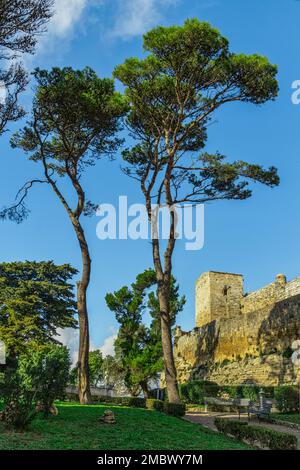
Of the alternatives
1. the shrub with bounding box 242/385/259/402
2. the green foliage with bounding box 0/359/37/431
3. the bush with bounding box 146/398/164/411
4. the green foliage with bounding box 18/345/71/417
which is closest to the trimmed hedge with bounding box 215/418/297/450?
the green foliage with bounding box 18/345/71/417

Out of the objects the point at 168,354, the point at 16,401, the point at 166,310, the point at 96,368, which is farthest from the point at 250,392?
the point at 96,368

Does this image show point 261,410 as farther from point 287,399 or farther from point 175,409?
point 287,399

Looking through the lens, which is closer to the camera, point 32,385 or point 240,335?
point 32,385

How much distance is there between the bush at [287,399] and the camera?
44.0 feet

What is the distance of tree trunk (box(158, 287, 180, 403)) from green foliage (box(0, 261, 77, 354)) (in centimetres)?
1035

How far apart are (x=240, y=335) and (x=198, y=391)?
3150 millimetres

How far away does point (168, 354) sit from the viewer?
13.4 m

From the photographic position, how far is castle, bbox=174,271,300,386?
16.8 m

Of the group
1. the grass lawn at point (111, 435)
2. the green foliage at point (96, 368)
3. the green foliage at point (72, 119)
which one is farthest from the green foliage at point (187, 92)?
the green foliage at point (96, 368)

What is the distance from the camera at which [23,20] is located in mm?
11352

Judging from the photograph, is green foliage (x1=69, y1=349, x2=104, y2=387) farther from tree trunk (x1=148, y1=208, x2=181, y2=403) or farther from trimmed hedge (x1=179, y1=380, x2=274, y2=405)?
tree trunk (x1=148, y1=208, x2=181, y2=403)
